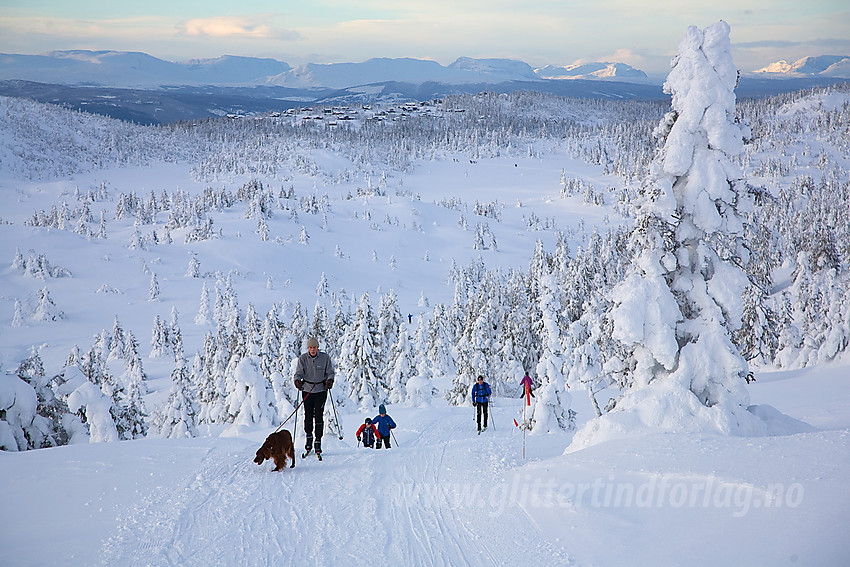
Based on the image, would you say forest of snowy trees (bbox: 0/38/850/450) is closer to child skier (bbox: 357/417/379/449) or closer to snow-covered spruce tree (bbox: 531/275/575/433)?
snow-covered spruce tree (bbox: 531/275/575/433)

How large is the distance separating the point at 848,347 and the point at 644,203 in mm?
23666

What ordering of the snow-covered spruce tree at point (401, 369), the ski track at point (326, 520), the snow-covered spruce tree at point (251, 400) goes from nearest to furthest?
1. the ski track at point (326, 520)
2. the snow-covered spruce tree at point (251, 400)
3. the snow-covered spruce tree at point (401, 369)

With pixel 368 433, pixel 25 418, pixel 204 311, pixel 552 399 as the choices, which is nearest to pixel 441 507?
pixel 368 433

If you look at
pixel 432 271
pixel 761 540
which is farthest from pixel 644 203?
pixel 432 271

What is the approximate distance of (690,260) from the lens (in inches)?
372

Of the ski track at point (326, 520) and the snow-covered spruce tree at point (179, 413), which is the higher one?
the ski track at point (326, 520)

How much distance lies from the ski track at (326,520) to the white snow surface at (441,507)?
23 millimetres

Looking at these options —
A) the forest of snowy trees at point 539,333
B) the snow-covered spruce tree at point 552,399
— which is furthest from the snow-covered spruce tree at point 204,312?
the snow-covered spruce tree at point 552,399

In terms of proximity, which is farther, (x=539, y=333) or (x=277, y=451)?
(x=539, y=333)

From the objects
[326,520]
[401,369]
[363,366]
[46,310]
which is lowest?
[46,310]

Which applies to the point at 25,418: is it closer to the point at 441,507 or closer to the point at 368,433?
the point at 368,433

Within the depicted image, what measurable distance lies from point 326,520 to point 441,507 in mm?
1543

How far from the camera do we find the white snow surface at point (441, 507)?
16.2 ft

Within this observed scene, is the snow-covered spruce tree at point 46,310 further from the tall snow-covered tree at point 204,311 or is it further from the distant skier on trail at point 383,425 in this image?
the distant skier on trail at point 383,425
